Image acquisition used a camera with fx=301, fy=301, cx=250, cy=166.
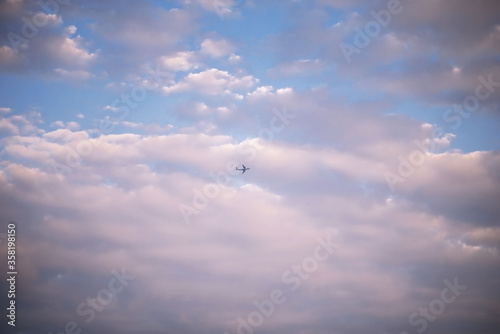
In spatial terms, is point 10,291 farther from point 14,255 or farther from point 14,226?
point 14,226

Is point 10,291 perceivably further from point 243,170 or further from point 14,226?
point 243,170

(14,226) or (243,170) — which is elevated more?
(243,170)

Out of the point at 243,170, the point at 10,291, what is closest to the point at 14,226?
the point at 10,291

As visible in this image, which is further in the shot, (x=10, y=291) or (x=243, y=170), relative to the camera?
(x=243, y=170)

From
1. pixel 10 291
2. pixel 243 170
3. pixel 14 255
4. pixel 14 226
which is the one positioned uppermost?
pixel 243 170

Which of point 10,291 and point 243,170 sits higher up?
point 243,170

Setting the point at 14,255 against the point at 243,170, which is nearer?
the point at 14,255

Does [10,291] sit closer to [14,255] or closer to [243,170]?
[14,255]

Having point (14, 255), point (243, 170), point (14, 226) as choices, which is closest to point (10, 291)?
point (14, 255)
